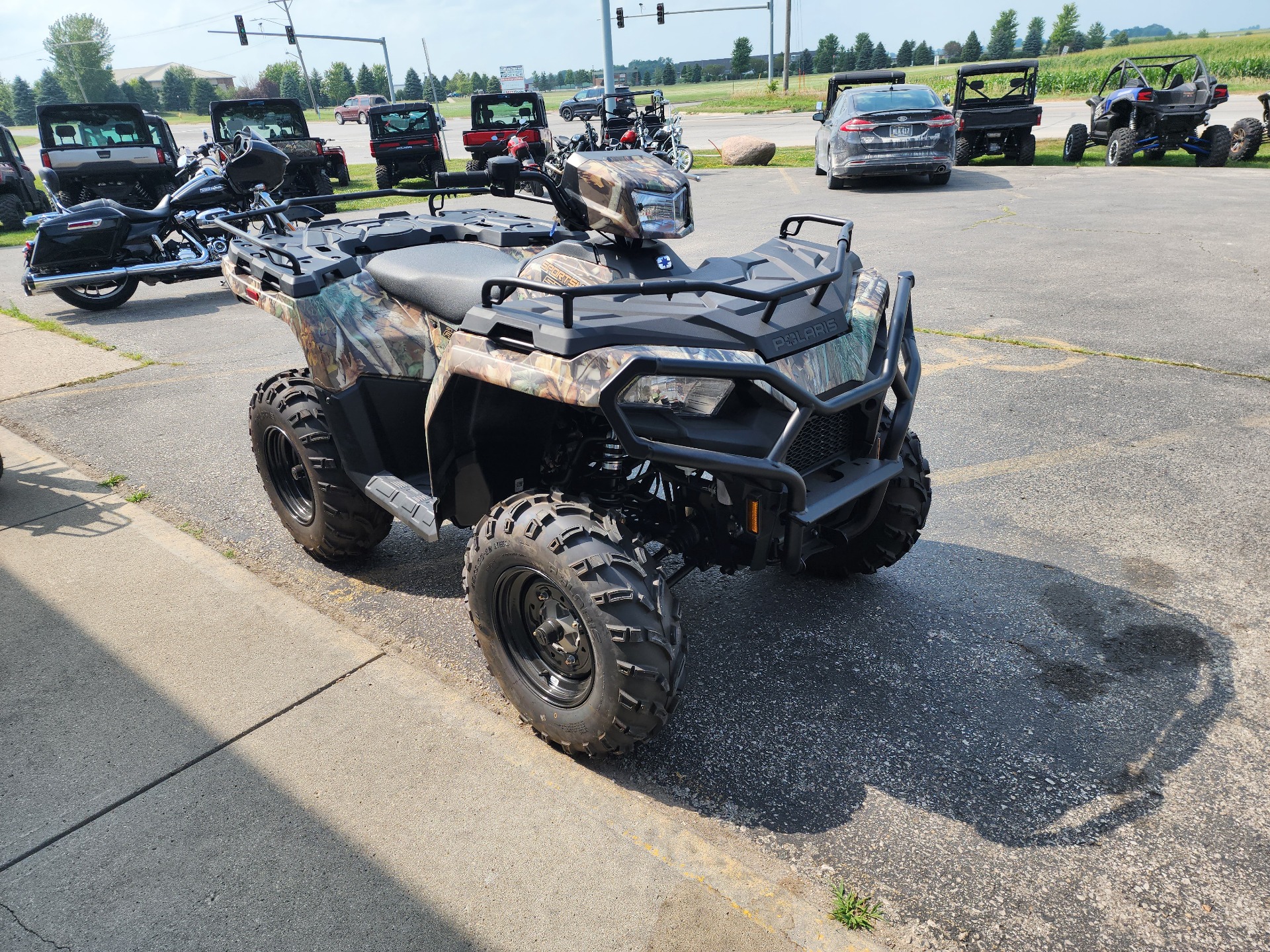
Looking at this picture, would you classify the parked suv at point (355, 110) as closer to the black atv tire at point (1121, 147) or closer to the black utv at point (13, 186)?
the black utv at point (13, 186)

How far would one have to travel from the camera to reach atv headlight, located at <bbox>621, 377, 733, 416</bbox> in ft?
7.95

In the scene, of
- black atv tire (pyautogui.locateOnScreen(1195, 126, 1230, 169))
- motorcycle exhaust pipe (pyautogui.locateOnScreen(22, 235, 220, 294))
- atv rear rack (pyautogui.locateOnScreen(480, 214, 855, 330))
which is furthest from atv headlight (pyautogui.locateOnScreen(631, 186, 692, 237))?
black atv tire (pyautogui.locateOnScreen(1195, 126, 1230, 169))

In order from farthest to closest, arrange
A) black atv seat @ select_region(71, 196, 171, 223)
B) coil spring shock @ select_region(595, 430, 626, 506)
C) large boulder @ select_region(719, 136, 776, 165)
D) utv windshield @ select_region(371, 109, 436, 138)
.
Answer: large boulder @ select_region(719, 136, 776, 165)
utv windshield @ select_region(371, 109, 436, 138)
black atv seat @ select_region(71, 196, 171, 223)
coil spring shock @ select_region(595, 430, 626, 506)

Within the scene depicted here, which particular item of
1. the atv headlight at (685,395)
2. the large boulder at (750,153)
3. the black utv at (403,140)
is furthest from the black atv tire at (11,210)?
the atv headlight at (685,395)

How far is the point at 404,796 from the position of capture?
2.56m

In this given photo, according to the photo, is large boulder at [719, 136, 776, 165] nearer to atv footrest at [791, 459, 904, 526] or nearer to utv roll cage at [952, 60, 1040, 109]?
utv roll cage at [952, 60, 1040, 109]

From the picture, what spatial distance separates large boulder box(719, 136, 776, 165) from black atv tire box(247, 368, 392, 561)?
59.4 feet

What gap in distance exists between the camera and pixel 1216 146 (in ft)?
49.9

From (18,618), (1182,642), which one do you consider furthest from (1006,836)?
(18,618)

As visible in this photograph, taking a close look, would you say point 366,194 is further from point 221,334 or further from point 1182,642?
point 221,334

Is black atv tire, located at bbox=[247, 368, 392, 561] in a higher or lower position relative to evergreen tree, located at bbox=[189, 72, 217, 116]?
lower

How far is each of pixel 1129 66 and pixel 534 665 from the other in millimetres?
18541

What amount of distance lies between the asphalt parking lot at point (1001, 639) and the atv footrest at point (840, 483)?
728mm

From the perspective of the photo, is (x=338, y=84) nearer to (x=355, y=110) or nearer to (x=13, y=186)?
(x=355, y=110)
